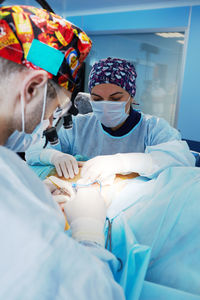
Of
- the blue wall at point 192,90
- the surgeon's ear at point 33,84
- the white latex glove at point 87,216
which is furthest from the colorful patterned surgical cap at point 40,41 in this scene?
the blue wall at point 192,90

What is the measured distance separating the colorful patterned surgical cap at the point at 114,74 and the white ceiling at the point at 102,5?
2.48m

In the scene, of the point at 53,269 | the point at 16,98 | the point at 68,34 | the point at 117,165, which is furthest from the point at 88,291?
the point at 117,165

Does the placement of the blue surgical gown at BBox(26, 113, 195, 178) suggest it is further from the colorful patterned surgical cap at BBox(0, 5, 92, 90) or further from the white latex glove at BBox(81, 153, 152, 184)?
the colorful patterned surgical cap at BBox(0, 5, 92, 90)

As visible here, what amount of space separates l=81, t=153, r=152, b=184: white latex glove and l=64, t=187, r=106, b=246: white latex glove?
0.27 meters

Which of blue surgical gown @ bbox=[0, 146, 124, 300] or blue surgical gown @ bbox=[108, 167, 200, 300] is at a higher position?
blue surgical gown @ bbox=[0, 146, 124, 300]

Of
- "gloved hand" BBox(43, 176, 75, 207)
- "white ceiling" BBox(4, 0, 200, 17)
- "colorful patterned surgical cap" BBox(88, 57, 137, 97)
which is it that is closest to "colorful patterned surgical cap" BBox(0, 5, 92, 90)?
"gloved hand" BBox(43, 176, 75, 207)

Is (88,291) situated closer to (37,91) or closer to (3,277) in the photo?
(3,277)

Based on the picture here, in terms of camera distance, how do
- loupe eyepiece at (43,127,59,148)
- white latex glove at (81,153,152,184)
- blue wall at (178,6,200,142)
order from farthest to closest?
blue wall at (178,6,200,142), white latex glove at (81,153,152,184), loupe eyepiece at (43,127,59,148)

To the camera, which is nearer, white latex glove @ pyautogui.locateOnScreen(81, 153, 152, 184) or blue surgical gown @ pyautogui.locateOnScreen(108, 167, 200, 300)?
blue surgical gown @ pyautogui.locateOnScreen(108, 167, 200, 300)

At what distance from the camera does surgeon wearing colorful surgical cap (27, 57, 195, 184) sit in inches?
54.1

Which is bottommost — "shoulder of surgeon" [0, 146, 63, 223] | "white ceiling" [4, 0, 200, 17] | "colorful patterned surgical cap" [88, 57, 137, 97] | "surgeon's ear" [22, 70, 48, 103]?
"shoulder of surgeon" [0, 146, 63, 223]

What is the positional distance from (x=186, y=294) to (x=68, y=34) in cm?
79

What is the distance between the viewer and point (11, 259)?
1.58ft

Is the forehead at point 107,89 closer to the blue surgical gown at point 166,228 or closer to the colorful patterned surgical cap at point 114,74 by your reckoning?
the colorful patterned surgical cap at point 114,74
